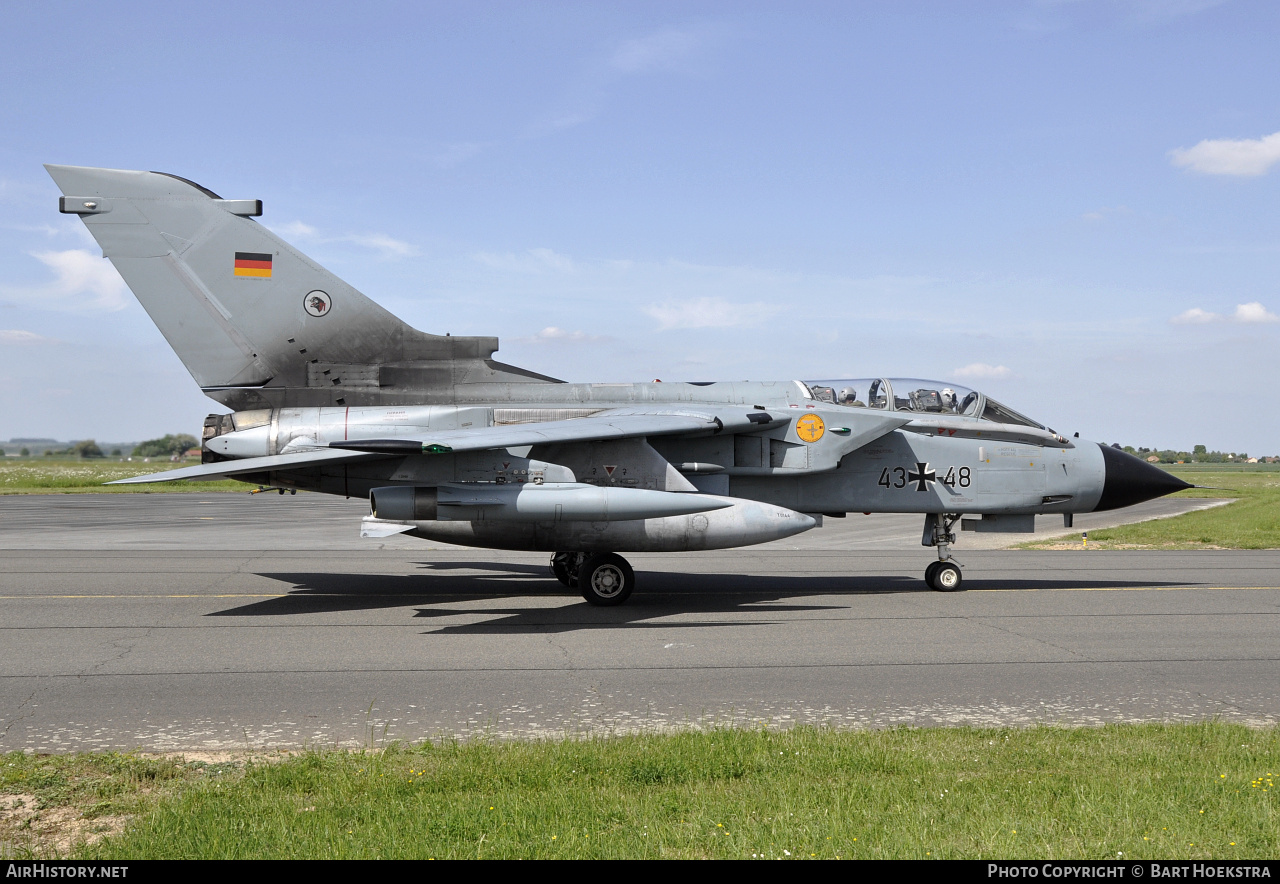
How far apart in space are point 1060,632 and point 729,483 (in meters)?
4.74

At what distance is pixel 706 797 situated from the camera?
5.01m

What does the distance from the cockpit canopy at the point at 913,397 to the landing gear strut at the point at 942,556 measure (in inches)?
62.5

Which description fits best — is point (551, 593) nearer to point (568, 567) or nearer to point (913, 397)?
point (568, 567)

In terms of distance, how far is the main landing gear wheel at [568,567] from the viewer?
14.2m

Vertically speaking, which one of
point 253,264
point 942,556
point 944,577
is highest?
point 253,264

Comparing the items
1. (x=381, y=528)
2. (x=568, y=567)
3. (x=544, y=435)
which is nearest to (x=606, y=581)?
(x=568, y=567)

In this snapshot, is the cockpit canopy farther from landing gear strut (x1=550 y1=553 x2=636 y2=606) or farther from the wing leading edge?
landing gear strut (x1=550 y1=553 x2=636 y2=606)

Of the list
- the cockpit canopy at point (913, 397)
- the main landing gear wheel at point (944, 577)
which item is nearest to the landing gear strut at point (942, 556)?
the main landing gear wheel at point (944, 577)

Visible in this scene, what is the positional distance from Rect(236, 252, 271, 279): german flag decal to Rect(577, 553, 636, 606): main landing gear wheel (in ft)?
20.1

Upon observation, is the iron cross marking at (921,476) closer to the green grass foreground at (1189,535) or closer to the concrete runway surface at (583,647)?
the concrete runway surface at (583,647)

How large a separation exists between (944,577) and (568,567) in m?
5.56

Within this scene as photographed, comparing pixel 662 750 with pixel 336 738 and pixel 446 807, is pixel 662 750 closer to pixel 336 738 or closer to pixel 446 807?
pixel 446 807

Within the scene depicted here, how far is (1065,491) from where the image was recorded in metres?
13.9

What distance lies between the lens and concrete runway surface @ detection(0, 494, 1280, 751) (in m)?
7.17
